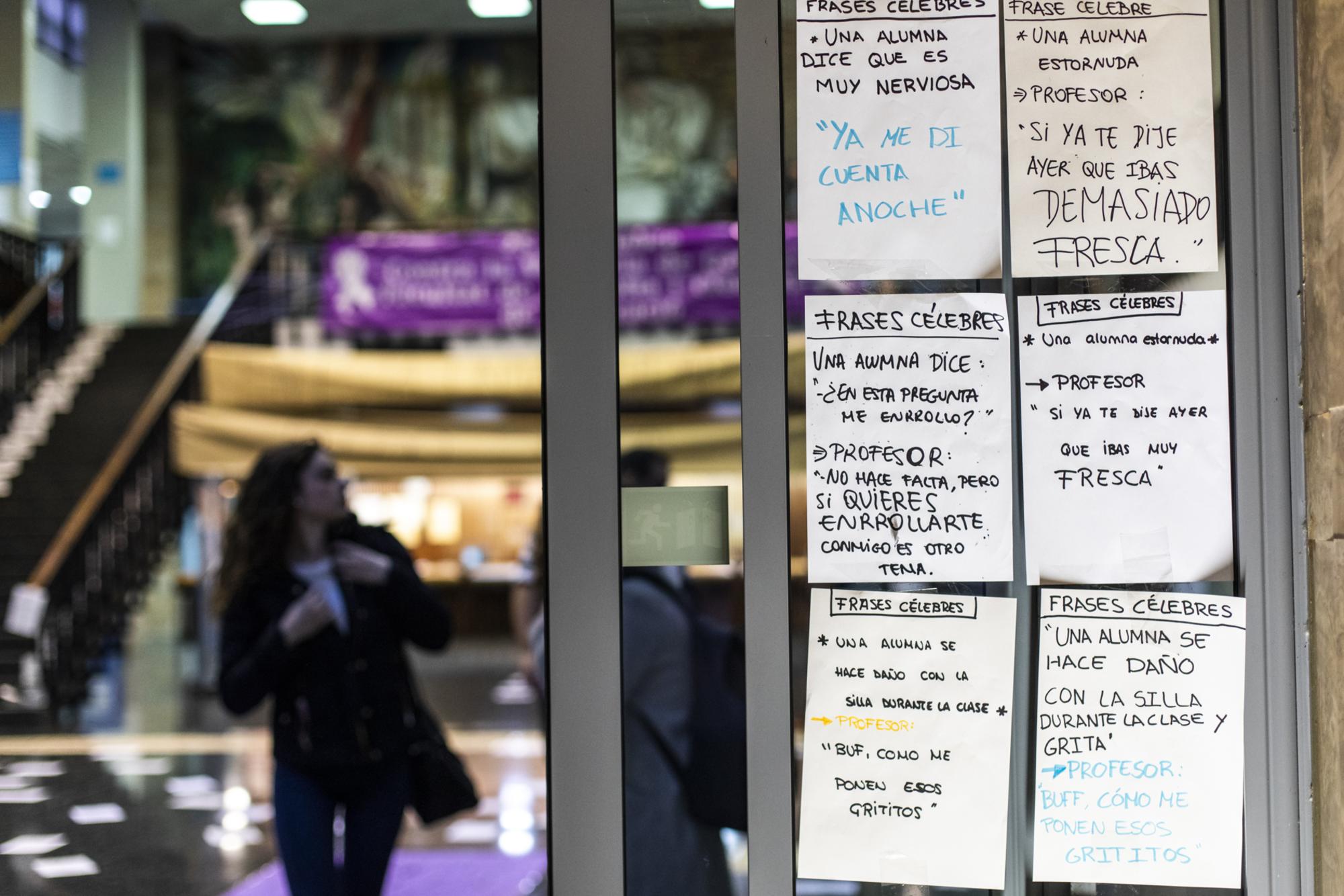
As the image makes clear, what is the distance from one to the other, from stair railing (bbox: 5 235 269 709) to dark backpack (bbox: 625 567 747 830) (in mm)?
7292

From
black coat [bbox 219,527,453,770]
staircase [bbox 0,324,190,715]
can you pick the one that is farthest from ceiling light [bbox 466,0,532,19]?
staircase [bbox 0,324,190,715]

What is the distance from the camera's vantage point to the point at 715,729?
1571 millimetres

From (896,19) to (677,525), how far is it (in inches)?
30.7

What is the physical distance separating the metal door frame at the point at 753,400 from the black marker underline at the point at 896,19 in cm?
7

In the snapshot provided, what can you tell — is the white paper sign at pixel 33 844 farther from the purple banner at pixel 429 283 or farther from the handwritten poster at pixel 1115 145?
the purple banner at pixel 429 283

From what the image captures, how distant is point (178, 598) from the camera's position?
33.0 ft

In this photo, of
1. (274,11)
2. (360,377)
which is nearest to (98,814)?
(274,11)

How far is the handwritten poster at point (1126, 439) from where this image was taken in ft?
5.02

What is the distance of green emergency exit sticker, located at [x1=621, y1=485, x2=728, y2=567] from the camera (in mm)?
1553

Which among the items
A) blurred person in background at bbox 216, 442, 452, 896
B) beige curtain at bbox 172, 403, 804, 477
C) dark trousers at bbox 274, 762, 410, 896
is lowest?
dark trousers at bbox 274, 762, 410, 896

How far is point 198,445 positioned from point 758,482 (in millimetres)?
8362

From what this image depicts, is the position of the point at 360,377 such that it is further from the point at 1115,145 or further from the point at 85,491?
the point at 1115,145

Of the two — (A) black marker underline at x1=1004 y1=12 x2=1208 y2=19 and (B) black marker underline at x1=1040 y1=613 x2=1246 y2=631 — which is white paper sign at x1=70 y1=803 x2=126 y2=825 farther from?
(A) black marker underline at x1=1004 y1=12 x2=1208 y2=19

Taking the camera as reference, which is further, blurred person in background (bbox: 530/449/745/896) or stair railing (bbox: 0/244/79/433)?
stair railing (bbox: 0/244/79/433)
